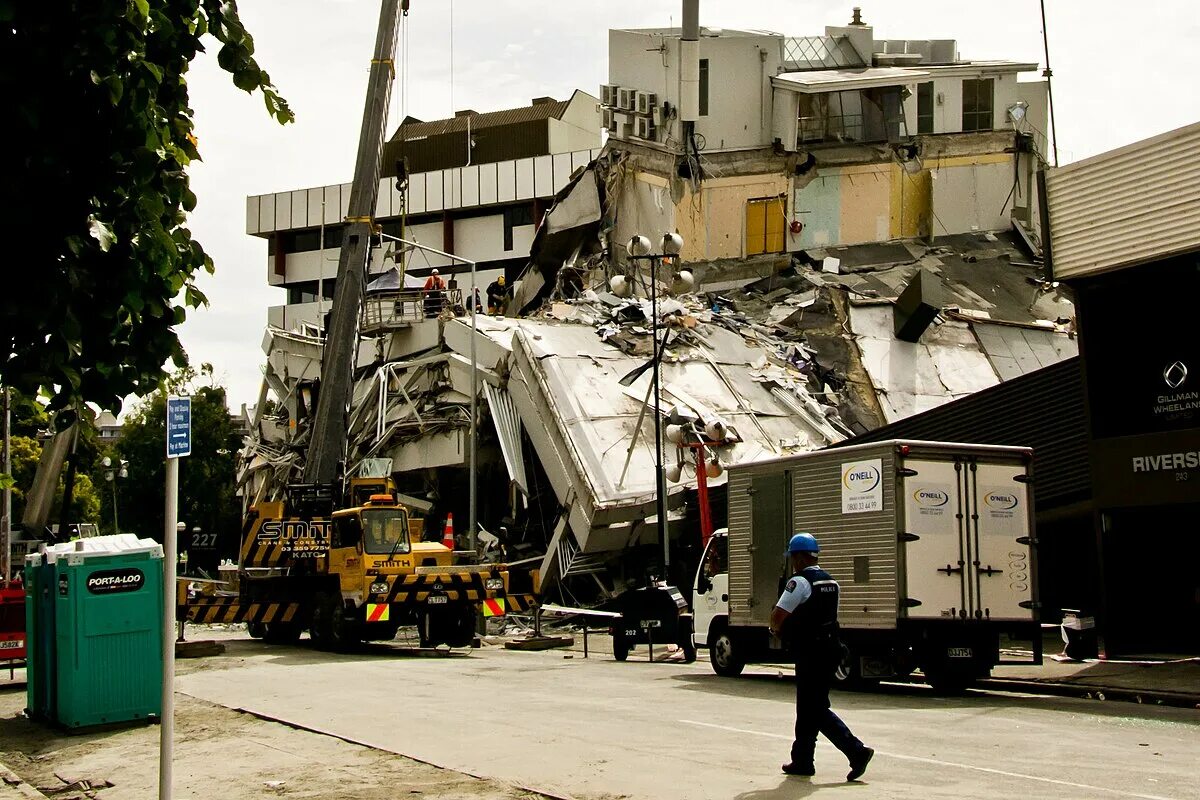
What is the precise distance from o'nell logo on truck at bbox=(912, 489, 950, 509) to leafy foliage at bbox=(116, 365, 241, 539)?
2189 inches

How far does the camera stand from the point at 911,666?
55.3 ft

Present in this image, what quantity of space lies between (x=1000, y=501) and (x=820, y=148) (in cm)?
3360

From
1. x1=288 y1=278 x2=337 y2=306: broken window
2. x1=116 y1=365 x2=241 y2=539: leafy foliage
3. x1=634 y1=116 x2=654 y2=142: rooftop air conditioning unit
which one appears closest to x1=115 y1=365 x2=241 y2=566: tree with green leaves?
x1=116 y1=365 x2=241 y2=539: leafy foliage

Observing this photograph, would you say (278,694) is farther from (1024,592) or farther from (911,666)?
(1024,592)

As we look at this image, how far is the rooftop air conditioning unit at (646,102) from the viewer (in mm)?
48562

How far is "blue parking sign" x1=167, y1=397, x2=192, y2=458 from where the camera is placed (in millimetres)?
8805

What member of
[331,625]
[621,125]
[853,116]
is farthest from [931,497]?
[853,116]

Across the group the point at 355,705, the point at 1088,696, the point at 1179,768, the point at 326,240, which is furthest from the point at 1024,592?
the point at 326,240

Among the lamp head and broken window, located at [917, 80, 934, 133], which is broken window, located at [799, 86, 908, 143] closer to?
broken window, located at [917, 80, 934, 133]

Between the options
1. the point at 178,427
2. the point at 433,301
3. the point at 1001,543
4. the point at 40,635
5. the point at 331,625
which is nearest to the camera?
the point at 178,427

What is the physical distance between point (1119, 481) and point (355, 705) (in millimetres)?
11693

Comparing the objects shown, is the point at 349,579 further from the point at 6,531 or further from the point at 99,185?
the point at 99,185

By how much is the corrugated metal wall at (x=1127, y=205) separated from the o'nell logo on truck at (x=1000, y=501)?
482 centimetres

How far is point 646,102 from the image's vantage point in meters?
48.7
